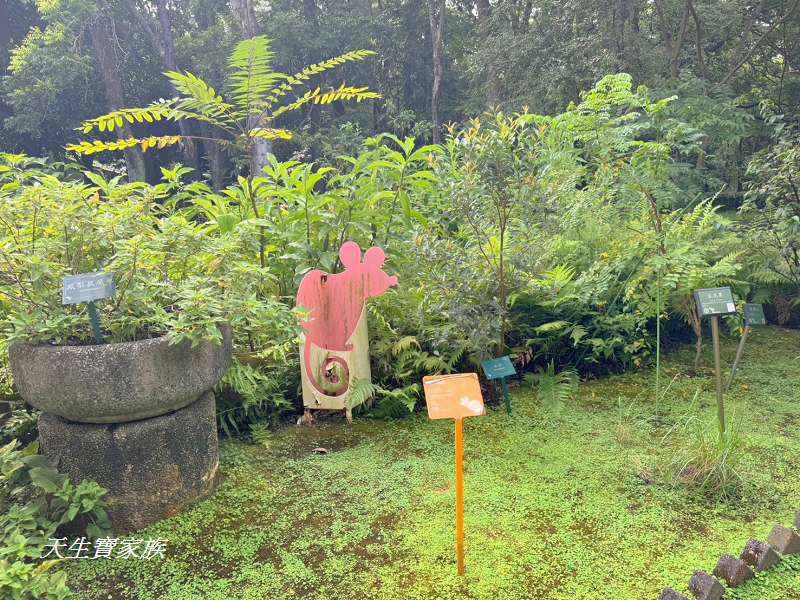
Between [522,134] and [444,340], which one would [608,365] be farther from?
[522,134]

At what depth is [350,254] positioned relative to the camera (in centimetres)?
305

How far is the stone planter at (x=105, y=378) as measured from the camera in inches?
77.9

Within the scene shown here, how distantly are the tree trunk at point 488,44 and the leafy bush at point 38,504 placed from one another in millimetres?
9048

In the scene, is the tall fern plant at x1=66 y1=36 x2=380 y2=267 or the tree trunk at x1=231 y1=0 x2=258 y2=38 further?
the tree trunk at x1=231 y1=0 x2=258 y2=38

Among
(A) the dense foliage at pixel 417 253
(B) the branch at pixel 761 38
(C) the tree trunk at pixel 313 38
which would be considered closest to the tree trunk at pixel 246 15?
(C) the tree trunk at pixel 313 38

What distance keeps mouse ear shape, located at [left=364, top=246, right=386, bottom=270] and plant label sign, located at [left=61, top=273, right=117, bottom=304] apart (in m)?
1.35

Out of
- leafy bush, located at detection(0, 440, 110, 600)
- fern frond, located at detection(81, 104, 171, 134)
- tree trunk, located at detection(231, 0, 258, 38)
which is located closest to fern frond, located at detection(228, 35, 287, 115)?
fern frond, located at detection(81, 104, 171, 134)

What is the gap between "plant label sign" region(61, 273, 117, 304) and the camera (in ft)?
6.45

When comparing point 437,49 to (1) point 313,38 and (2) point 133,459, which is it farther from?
(2) point 133,459

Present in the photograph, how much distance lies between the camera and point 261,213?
11.6ft

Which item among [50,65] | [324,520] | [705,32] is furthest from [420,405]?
[50,65]

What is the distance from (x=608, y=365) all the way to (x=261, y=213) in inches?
100

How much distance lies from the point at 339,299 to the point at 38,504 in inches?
64.4

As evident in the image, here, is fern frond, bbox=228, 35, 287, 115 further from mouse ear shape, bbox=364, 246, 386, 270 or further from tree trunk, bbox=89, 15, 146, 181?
tree trunk, bbox=89, 15, 146, 181
